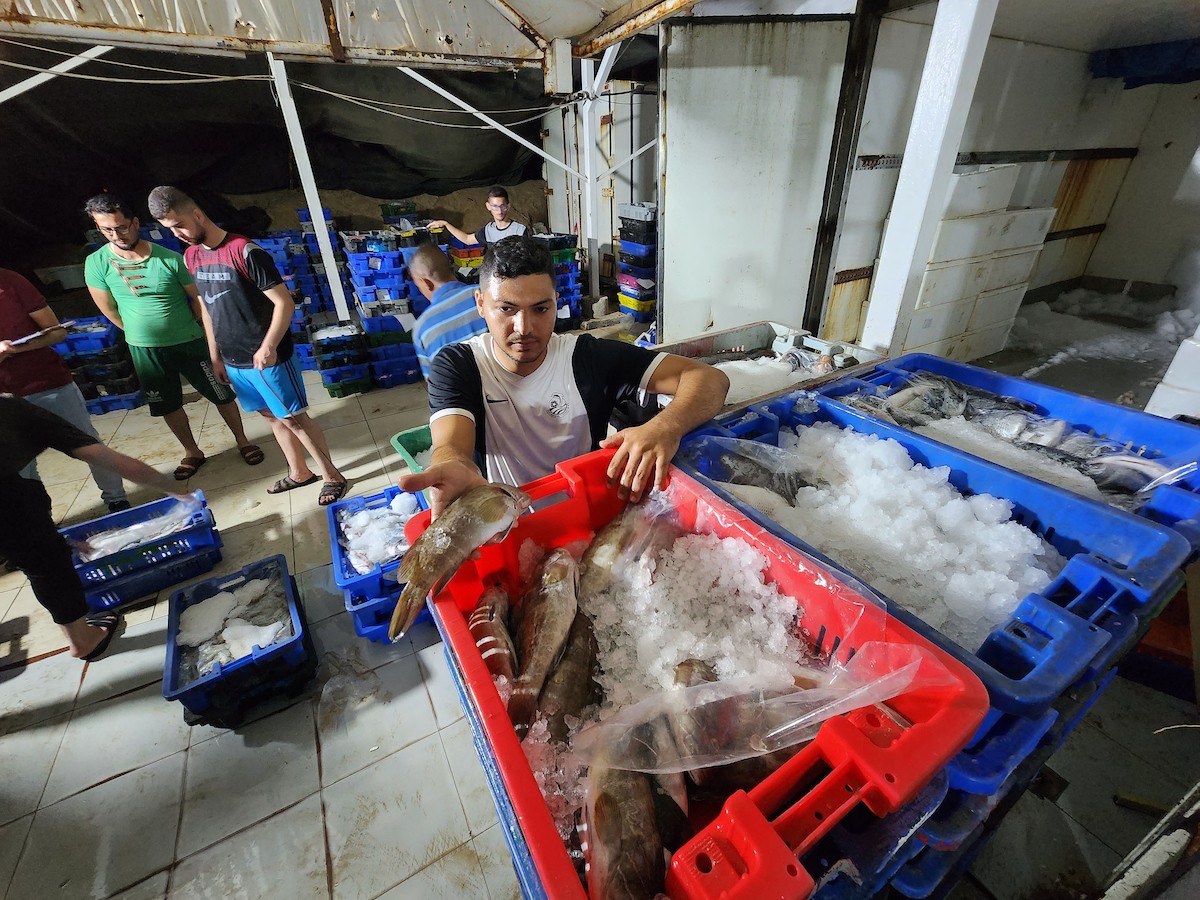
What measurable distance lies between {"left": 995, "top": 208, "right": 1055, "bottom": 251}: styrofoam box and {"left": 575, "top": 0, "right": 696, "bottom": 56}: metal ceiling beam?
3.41 meters

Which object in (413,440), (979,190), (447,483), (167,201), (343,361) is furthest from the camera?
(343,361)

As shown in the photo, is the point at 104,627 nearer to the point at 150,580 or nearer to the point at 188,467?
the point at 150,580

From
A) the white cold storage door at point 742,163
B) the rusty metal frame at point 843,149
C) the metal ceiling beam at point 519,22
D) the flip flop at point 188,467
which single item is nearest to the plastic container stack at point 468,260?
the metal ceiling beam at point 519,22

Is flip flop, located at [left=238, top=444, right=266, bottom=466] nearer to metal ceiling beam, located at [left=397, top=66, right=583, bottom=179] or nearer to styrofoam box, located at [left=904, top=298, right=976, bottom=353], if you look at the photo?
metal ceiling beam, located at [left=397, top=66, right=583, bottom=179]

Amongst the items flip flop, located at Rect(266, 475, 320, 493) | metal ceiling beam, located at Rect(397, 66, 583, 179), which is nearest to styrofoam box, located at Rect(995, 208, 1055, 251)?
metal ceiling beam, located at Rect(397, 66, 583, 179)

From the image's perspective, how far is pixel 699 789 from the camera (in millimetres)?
876

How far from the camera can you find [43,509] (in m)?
2.22

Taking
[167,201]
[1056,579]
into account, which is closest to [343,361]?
[167,201]

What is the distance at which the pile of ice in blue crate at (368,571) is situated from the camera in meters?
2.25

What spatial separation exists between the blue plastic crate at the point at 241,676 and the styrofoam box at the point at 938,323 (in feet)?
15.2

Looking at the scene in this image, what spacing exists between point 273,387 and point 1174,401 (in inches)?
202

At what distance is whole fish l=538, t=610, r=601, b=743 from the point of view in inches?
36.9

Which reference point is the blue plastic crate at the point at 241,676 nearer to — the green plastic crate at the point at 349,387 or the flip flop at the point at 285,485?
the flip flop at the point at 285,485

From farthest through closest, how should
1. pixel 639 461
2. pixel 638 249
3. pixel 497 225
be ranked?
pixel 497 225 < pixel 638 249 < pixel 639 461
